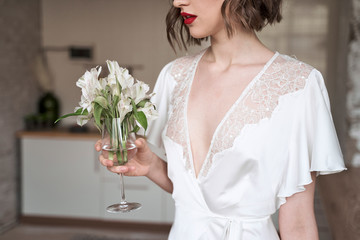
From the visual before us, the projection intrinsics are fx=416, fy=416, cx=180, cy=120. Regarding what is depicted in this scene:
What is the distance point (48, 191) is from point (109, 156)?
10.5 feet

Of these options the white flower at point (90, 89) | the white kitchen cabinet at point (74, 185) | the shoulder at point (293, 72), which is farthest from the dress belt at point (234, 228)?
the white kitchen cabinet at point (74, 185)

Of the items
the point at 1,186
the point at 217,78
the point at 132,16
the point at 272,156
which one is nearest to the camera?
the point at 272,156

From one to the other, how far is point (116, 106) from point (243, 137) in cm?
34

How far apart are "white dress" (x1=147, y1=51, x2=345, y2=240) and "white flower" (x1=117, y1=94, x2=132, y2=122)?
0.56 ft

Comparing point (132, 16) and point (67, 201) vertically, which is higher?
point (132, 16)

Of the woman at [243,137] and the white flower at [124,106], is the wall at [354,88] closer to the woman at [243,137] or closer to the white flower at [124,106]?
the woman at [243,137]

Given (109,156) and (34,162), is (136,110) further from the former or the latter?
(34,162)

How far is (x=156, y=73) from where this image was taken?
4.45 metres

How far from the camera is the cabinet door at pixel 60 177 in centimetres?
401

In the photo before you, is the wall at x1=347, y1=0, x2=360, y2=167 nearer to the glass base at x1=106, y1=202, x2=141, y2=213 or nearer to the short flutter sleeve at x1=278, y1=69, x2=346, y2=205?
Result: the short flutter sleeve at x1=278, y1=69, x2=346, y2=205

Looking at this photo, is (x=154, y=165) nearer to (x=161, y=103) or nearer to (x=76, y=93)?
(x=161, y=103)

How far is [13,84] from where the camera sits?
13.1 feet

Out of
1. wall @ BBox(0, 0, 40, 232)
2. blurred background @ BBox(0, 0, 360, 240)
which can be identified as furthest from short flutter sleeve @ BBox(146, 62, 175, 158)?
wall @ BBox(0, 0, 40, 232)

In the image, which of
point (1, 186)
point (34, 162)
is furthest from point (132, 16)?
point (1, 186)
